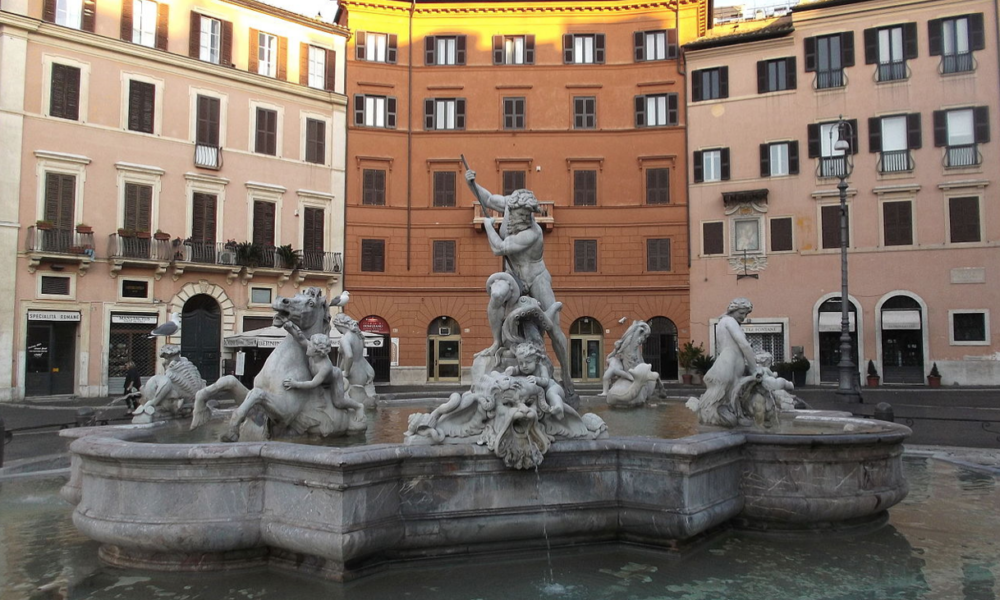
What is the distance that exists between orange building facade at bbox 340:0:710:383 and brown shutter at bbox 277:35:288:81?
2.86 meters

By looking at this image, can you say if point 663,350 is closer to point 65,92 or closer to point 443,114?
point 443,114

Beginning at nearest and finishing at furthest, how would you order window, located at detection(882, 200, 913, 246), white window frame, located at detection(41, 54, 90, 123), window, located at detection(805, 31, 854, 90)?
white window frame, located at detection(41, 54, 90, 123) → window, located at detection(882, 200, 913, 246) → window, located at detection(805, 31, 854, 90)

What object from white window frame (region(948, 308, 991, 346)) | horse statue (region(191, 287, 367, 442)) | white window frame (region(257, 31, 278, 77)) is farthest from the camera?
white window frame (region(257, 31, 278, 77))

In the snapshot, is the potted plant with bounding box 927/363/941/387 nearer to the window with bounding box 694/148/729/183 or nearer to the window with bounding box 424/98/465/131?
the window with bounding box 694/148/729/183

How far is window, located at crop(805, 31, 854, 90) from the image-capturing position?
3131 centimetres

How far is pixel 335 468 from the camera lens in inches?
180

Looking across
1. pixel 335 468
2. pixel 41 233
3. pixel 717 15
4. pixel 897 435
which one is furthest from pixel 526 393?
pixel 717 15

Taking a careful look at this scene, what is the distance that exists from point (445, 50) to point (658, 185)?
452 inches

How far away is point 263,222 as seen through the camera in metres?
31.4

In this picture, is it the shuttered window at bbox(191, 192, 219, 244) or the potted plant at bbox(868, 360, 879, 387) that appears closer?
the potted plant at bbox(868, 360, 879, 387)

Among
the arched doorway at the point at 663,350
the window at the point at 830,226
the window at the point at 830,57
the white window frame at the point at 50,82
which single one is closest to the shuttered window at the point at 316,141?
the white window frame at the point at 50,82

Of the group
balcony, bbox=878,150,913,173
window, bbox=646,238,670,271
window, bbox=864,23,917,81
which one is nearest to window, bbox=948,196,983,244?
balcony, bbox=878,150,913,173

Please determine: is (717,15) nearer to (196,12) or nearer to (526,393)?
(196,12)

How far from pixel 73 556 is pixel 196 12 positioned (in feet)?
95.8
